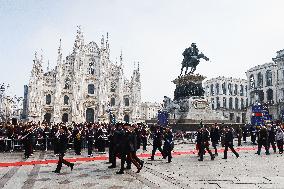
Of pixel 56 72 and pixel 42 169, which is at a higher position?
pixel 56 72

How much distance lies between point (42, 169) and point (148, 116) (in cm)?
9412

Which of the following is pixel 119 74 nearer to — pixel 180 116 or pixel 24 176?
pixel 180 116

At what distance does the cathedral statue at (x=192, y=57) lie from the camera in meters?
30.9

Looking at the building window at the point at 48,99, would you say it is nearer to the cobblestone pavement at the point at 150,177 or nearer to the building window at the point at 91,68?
the building window at the point at 91,68

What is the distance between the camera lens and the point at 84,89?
5672 centimetres

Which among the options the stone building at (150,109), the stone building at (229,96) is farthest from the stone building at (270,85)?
the stone building at (150,109)

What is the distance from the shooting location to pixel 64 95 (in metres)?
55.3

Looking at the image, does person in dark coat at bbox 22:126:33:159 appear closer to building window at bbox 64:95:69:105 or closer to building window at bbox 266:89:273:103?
building window at bbox 64:95:69:105

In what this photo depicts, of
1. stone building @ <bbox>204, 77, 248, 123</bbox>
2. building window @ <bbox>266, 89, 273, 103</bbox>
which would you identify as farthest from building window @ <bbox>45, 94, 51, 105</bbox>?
building window @ <bbox>266, 89, 273, 103</bbox>

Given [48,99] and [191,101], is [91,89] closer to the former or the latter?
[48,99]

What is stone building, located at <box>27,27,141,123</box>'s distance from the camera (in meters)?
53.4

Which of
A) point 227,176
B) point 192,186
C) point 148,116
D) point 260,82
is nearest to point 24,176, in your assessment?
point 192,186

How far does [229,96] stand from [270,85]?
1848cm

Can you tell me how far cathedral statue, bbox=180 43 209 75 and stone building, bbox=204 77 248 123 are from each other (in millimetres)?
42910
